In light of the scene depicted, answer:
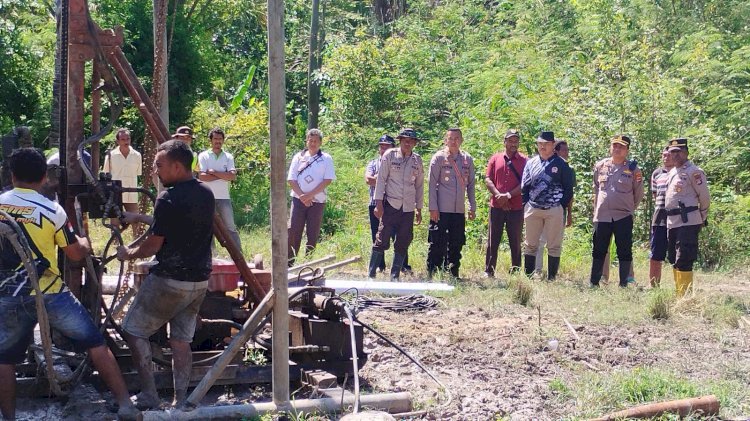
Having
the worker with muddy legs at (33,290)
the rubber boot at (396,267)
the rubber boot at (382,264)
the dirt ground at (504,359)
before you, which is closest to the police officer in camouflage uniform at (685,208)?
the dirt ground at (504,359)

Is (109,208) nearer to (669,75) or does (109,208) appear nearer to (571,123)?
(571,123)

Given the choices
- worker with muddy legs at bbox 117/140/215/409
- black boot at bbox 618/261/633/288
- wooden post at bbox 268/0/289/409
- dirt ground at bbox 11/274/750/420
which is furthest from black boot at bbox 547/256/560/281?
worker with muddy legs at bbox 117/140/215/409

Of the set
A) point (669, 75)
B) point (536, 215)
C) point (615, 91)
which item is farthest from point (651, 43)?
point (536, 215)

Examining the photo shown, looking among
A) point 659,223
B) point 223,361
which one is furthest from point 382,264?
point 223,361

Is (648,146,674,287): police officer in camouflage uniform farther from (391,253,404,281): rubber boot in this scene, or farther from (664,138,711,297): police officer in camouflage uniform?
(391,253,404,281): rubber boot

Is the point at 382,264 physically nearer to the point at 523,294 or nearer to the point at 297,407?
the point at 523,294

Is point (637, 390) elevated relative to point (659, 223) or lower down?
lower down

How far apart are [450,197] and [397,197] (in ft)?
2.57

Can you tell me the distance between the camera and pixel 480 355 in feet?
26.2

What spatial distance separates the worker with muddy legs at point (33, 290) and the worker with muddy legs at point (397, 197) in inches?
249

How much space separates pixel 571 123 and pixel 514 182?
154 inches

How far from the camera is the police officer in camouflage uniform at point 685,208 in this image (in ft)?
35.7

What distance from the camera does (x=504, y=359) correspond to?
7879 millimetres

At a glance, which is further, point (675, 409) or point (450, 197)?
point (450, 197)
